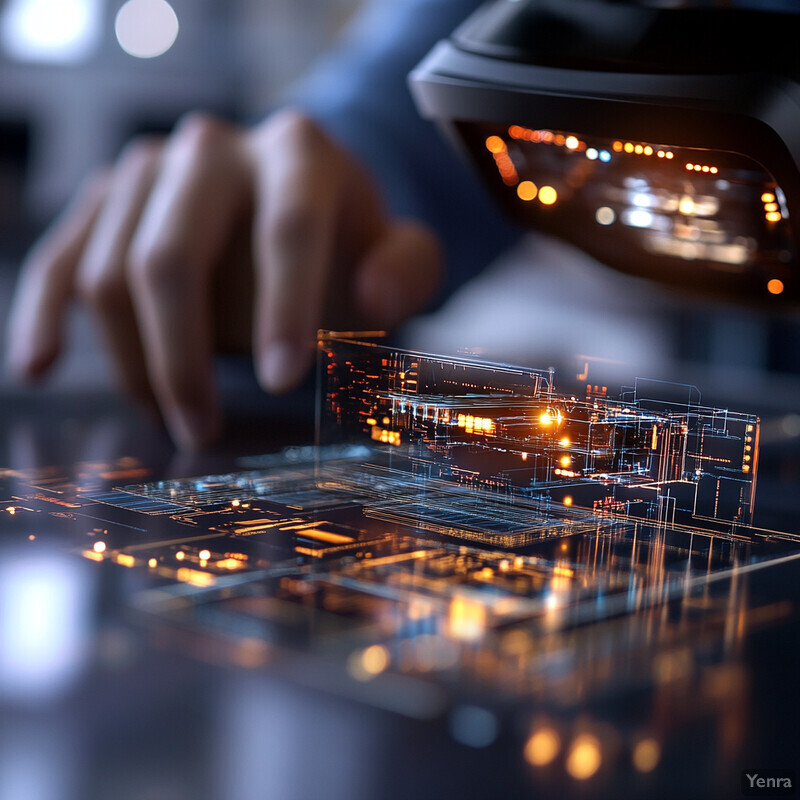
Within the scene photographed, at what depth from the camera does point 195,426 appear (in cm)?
89

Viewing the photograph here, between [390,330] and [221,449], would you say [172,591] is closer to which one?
[221,449]

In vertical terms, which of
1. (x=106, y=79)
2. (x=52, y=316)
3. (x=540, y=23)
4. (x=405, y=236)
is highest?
(x=106, y=79)

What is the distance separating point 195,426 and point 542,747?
2.09ft

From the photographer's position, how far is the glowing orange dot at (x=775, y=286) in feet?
2.66

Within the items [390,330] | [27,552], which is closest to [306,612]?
[27,552]

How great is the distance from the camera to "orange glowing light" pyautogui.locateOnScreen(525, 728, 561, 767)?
0.95 ft

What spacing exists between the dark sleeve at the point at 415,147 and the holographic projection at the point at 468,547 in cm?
77

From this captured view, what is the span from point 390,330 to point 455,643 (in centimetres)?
75

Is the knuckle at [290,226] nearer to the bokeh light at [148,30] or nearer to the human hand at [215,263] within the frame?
the human hand at [215,263]

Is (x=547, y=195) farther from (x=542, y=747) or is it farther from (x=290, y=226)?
(x=542, y=747)

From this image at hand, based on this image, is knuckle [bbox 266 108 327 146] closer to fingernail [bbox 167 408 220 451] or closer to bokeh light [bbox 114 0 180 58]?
fingernail [bbox 167 408 220 451]

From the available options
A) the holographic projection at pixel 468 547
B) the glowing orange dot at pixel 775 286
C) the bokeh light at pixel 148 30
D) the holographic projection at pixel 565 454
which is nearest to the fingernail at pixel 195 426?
the holographic projection at pixel 468 547

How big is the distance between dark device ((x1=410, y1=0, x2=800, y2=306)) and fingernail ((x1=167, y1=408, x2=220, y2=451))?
33 centimetres

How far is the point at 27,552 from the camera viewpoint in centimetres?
50
